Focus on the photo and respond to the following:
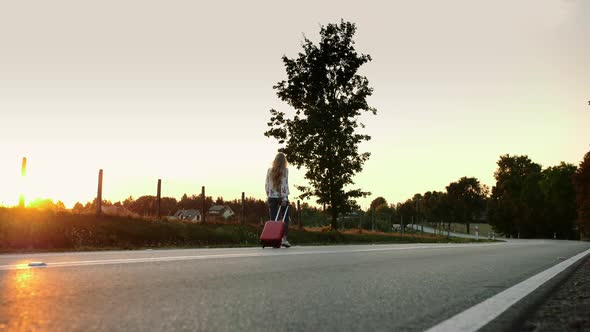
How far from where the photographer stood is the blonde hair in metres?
12.2

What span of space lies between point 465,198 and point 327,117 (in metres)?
109

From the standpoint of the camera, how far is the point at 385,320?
9.66 feet

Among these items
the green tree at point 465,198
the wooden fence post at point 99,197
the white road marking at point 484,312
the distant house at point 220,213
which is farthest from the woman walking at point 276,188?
the green tree at point 465,198

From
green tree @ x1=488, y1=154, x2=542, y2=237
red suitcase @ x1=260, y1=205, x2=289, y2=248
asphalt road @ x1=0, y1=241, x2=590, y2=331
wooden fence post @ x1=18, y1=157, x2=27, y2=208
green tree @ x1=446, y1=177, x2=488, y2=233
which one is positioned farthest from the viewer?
green tree @ x1=446, y1=177, x2=488, y2=233

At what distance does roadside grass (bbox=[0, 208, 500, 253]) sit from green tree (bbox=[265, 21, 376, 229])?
9707 mm

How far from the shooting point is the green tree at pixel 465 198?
127 metres

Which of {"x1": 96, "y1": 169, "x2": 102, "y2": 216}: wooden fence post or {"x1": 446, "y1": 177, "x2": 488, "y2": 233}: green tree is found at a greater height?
{"x1": 446, "y1": 177, "x2": 488, "y2": 233}: green tree

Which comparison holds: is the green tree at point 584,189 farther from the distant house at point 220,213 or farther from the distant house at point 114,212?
the distant house at point 114,212

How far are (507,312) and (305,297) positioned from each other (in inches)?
52.1

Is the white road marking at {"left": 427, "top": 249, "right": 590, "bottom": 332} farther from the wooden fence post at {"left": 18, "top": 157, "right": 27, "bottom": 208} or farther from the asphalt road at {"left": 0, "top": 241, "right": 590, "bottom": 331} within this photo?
the wooden fence post at {"left": 18, "top": 157, "right": 27, "bottom": 208}

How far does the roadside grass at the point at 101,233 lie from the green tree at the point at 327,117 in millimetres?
9707

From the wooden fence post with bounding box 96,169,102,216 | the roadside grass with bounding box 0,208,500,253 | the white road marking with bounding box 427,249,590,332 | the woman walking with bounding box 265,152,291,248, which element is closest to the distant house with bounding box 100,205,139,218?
the wooden fence post with bounding box 96,169,102,216

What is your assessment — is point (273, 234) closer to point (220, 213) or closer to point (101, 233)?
point (101, 233)

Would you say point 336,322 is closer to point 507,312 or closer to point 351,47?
point 507,312
